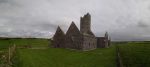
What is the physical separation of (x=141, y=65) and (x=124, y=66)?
10.6ft

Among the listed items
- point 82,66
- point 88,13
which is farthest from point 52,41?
point 82,66

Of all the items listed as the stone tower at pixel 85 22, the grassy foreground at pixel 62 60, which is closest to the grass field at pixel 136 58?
the grassy foreground at pixel 62 60

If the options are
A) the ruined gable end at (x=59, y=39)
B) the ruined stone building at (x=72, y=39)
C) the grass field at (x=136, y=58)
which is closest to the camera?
the grass field at (x=136, y=58)

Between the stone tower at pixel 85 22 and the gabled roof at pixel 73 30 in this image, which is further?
the stone tower at pixel 85 22

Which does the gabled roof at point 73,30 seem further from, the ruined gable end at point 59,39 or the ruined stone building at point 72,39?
the ruined gable end at point 59,39

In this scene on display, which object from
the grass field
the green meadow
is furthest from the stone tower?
the grass field

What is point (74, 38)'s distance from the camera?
82.8m

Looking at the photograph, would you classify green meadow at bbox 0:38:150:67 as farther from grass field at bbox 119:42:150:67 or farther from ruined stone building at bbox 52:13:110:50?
ruined stone building at bbox 52:13:110:50

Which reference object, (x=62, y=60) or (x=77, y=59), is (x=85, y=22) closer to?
(x=77, y=59)

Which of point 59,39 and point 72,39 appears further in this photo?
point 59,39

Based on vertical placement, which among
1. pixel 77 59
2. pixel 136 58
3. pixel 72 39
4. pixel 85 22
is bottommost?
pixel 77 59

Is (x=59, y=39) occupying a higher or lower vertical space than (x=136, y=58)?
higher

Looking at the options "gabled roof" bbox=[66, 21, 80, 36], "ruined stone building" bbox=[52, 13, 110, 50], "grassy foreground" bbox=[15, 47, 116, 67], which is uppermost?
"gabled roof" bbox=[66, 21, 80, 36]

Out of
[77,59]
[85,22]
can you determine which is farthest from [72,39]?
[77,59]
